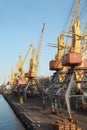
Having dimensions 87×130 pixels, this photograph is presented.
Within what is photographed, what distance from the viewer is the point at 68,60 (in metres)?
46.3

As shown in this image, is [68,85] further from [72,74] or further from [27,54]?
[27,54]

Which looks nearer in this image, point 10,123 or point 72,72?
point 72,72

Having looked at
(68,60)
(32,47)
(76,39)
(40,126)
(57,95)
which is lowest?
(40,126)

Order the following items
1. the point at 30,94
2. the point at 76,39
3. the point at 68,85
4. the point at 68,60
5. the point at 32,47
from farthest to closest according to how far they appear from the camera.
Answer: the point at 32,47 < the point at 30,94 < the point at 76,39 < the point at 68,85 < the point at 68,60

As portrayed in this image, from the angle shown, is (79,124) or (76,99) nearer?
(79,124)

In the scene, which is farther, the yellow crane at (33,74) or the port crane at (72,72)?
the yellow crane at (33,74)

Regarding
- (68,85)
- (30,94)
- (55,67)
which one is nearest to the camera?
(68,85)

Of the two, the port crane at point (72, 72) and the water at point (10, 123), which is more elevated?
the port crane at point (72, 72)

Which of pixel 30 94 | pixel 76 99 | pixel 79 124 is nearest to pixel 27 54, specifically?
pixel 30 94

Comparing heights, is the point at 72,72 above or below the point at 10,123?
above

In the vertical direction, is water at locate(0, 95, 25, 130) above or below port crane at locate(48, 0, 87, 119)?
below

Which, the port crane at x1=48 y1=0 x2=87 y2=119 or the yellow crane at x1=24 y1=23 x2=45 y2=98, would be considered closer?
the port crane at x1=48 y1=0 x2=87 y2=119

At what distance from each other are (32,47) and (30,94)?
3563 cm

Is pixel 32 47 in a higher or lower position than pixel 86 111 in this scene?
higher
